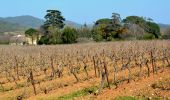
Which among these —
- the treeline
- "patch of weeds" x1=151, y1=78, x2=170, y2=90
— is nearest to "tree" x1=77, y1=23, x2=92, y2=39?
the treeline

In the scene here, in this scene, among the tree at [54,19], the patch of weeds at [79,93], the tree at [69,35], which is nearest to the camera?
the patch of weeds at [79,93]

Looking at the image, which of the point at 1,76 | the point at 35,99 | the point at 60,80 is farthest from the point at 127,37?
the point at 35,99

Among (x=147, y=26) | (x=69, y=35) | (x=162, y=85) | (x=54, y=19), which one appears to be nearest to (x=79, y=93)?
(x=162, y=85)

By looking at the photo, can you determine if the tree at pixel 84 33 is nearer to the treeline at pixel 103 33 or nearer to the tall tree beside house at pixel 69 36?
the treeline at pixel 103 33

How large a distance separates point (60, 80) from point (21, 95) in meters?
3.50

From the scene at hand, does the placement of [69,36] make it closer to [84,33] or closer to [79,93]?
[84,33]

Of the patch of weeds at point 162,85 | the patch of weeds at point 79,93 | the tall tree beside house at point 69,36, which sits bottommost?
the patch of weeds at point 79,93

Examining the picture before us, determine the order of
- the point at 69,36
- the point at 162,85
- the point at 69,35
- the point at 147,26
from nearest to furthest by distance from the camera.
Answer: the point at 162,85 → the point at 69,35 → the point at 69,36 → the point at 147,26

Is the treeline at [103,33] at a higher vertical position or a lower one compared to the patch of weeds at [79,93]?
higher

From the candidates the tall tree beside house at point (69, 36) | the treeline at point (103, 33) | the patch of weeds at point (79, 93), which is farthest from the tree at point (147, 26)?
the patch of weeds at point (79, 93)

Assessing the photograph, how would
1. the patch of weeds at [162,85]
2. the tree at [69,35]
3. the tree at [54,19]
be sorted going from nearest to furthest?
1. the patch of weeds at [162,85]
2. the tree at [69,35]
3. the tree at [54,19]

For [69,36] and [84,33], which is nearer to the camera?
[69,36]

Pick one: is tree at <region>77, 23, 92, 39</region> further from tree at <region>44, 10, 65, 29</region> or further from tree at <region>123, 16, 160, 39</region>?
tree at <region>44, 10, 65, 29</region>

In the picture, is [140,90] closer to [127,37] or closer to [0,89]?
[0,89]
